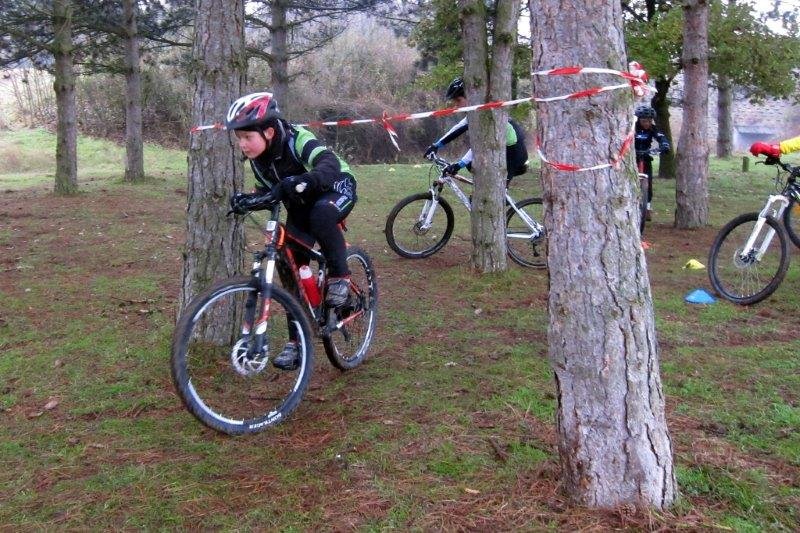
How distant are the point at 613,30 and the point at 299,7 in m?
17.7

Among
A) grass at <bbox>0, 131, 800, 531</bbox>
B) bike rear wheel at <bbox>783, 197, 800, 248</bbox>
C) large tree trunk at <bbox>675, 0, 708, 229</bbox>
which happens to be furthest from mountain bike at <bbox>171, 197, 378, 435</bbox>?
large tree trunk at <bbox>675, 0, 708, 229</bbox>

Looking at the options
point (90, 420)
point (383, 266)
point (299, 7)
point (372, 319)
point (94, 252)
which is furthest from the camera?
point (299, 7)

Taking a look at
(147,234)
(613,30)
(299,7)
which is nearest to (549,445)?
(613,30)

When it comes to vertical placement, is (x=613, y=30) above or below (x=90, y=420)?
above

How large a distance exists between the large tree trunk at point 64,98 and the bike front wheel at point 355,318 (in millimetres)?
11628

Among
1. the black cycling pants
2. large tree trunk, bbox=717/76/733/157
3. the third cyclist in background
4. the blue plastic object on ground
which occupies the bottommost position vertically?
the blue plastic object on ground

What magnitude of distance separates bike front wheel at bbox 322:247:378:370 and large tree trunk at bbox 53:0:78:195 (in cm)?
1163

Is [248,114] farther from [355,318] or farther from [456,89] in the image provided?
[456,89]

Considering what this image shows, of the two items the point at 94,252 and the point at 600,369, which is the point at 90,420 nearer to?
the point at 600,369

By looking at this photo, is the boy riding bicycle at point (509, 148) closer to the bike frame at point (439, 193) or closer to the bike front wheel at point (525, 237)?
the bike frame at point (439, 193)

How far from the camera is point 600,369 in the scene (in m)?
3.13

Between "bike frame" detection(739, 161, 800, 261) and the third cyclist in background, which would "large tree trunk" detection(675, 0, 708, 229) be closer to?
the third cyclist in background

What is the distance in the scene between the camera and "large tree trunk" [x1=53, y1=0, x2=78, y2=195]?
15.0 meters

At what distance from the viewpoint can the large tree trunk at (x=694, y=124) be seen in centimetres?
1138
